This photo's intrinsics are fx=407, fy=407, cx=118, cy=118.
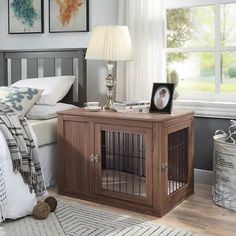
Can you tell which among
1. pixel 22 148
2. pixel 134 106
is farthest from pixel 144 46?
pixel 22 148

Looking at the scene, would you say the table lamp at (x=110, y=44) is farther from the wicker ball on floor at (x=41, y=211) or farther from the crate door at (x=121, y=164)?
the wicker ball on floor at (x=41, y=211)

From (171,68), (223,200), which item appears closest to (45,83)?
(171,68)

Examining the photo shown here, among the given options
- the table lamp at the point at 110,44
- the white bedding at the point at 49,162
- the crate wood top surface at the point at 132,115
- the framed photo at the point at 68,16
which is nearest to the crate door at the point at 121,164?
the crate wood top surface at the point at 132,115

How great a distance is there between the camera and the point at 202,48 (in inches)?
130

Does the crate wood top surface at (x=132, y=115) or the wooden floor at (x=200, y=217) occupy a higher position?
the crate wood top surface at (x=132, y=115)

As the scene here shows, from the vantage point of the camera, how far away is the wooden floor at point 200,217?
245 cm

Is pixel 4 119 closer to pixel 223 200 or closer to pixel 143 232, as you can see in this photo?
pixel 143 232

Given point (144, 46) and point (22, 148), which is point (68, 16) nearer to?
point (144, 46)

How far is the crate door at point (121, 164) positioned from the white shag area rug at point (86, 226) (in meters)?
0.20

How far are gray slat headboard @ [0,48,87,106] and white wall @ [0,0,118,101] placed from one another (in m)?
0.13

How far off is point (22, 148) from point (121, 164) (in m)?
0.70

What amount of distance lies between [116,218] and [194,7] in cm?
183

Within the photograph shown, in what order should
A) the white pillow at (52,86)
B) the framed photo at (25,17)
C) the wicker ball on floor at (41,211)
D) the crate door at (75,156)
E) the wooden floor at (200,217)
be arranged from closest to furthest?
1. the wooden floor at (200,217)
2. the wicker ball on floor at (41,211)
3. the crate door at (75,156)
4. the white pillow at (52,86)
5. the framed photo at (25,17)

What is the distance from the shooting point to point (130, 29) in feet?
11.1
